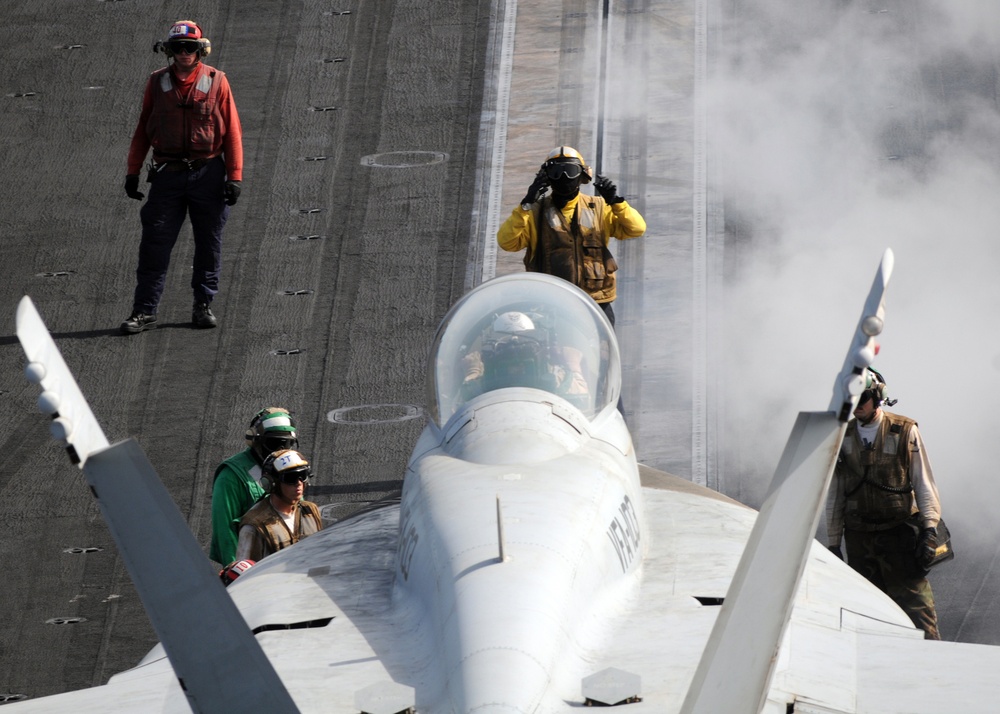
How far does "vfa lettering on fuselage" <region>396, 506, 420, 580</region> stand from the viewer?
6664 mm

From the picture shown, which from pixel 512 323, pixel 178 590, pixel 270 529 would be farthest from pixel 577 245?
pixel 178 590

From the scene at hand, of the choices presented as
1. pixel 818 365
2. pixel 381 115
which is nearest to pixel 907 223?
pixel 818 365

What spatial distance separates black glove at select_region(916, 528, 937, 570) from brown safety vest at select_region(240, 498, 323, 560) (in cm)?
380

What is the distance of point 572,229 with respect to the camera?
1109 centimetres

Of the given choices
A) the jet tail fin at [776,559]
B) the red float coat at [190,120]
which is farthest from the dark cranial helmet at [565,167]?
the jet tail fin at [776,559]

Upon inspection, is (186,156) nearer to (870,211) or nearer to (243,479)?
(243,479)

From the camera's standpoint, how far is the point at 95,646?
396 inches

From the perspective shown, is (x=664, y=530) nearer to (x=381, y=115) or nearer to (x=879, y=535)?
(x=879, y=535)

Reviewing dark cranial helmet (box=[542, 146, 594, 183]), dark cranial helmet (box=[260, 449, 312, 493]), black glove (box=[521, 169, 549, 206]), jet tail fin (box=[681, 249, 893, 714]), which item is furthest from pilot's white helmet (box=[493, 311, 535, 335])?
black glove (box=[521, 169, 549, 206])

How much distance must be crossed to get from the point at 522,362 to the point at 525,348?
92mm

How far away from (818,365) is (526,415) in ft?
22.1

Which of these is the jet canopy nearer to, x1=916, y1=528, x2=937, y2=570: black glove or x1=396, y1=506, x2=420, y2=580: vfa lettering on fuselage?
x1=396, y1=506, x2=420, y2=580: vfa lettering on fuselage

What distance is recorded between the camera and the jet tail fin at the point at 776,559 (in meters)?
4.50

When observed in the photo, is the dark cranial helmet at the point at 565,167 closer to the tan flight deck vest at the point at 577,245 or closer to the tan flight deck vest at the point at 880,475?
the tan flight deck vest at the point at 577,245
